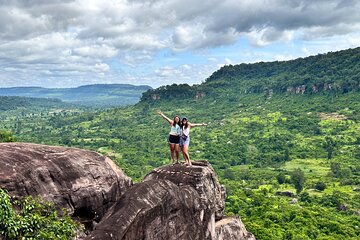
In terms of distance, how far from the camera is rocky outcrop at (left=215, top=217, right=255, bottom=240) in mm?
21219

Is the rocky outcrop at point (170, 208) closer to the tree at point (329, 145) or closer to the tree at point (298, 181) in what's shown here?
the tree at point (298, 181)

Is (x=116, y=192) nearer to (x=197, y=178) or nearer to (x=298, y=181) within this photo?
(x=197, y=178)

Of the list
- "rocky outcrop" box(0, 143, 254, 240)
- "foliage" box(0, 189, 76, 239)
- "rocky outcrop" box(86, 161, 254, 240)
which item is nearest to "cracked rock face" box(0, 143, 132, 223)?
"rocky outcrop" box(0, 143, 254, 240)

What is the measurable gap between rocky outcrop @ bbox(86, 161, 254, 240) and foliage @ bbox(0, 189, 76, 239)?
76.4 inches

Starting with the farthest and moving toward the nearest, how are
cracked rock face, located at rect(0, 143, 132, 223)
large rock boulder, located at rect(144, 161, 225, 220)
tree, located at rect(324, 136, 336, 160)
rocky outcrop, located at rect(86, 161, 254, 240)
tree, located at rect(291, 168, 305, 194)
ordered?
tree, located at rect(324, 136, 336, 160), tree, located at rect(291, 168, 305, 194), large rock boulder, located at rect(144, 161, 225, 220), cracked rock face, located at rect(0, 143, 132, 223), rocky outcrop, located at rect(86, 161, 254, 240)

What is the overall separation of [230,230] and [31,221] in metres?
11.4

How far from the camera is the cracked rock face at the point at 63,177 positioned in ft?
54.4

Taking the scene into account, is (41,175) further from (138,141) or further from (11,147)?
(138,141)

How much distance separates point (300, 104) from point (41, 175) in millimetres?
189627

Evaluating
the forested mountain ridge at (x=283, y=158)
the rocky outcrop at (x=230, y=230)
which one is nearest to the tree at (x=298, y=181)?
the forested mountain ridge at (x=283, y=158)

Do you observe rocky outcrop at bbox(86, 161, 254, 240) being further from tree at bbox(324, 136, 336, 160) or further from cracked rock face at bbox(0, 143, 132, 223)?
tree at bbox(324, 136, 336, 160)

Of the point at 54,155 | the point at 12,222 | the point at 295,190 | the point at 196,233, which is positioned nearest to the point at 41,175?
the point at 54,155

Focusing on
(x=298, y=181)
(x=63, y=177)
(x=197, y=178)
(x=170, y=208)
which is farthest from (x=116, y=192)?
(x=298, y=181)

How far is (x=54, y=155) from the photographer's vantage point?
18766mm
